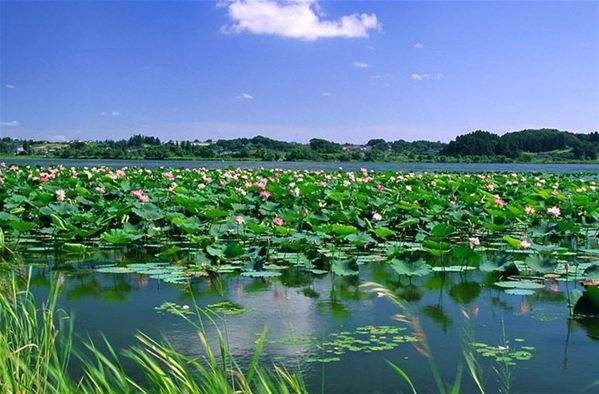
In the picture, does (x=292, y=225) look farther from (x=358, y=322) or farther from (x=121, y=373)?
(x=121, y=373)

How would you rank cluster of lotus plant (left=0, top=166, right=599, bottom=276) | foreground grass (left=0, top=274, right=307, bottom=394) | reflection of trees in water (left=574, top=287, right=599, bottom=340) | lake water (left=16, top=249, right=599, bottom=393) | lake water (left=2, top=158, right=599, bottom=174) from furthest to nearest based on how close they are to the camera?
lake water (left=2, top=158, right=599, bottom=174) < cluster of lotus plant (left=0, top=166, right=599, bottom=276) < reflection of trees in water (left=574, top=287, right=599, bottom=340) < lake water (left=16, top=249, right=599, bottom=393) < foreground grass (left=0, top=274, right=307, bottom=394)

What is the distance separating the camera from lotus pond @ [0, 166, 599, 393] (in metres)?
3.45

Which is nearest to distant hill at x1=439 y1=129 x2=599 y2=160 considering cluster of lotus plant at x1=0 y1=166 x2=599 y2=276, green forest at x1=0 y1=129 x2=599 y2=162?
green forest at x1=0 y1=129 x2=599 y2=162

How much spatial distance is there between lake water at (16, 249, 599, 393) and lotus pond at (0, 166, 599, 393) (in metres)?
0.01

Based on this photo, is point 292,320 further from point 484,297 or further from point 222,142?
point 222,142

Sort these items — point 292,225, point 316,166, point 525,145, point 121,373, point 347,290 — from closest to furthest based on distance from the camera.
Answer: point 121,373 < point 347,290 < point 292,225 < point 316,166 < point 525,145

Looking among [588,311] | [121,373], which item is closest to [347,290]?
[588,311]

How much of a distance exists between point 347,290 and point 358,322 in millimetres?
963

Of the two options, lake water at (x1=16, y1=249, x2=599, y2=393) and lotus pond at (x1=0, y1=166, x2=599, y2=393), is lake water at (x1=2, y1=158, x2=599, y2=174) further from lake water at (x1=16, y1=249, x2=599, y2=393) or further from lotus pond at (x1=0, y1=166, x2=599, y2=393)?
lake water at (x1=16, y1=249, x2=599, y2=393)

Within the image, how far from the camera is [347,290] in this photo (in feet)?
17.2


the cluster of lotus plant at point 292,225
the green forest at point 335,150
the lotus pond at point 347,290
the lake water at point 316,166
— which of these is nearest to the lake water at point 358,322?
the lotus pond at point 347,290

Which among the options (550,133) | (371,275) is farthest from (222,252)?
(550,133)

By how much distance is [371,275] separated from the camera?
584 cm

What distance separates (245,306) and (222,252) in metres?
1.48
